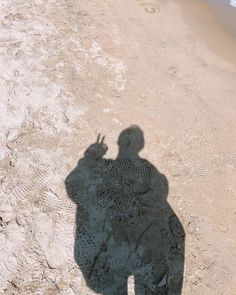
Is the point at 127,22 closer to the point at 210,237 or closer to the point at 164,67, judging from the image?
the point at 164,67

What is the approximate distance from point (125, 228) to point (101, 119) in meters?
1.69

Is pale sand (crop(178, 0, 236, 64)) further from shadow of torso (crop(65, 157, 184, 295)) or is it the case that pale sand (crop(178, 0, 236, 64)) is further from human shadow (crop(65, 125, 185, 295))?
shadow of torso (crop(65, 157, 184, 295))

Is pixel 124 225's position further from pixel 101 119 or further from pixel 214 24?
pixel 214 24

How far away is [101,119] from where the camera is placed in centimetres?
551

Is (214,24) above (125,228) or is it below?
above

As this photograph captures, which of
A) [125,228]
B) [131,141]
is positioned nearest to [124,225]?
[125,228]

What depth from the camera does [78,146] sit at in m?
5.18

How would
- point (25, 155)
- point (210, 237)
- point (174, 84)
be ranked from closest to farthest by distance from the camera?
1. point (210, 237)
2. point (25, 155)
3. point (174, 84)

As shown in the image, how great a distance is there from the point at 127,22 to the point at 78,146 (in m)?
3.07

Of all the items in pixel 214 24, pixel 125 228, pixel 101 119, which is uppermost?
pixel 214 24

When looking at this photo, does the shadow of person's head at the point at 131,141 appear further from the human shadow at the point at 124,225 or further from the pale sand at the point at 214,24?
the pale sand at the point at 214,24

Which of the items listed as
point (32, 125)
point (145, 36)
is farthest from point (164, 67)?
point (32, 125)

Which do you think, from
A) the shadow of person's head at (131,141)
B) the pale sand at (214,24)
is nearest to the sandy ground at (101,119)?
the shadow of person's head at (131,141)

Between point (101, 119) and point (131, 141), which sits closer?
point (131, 141)
